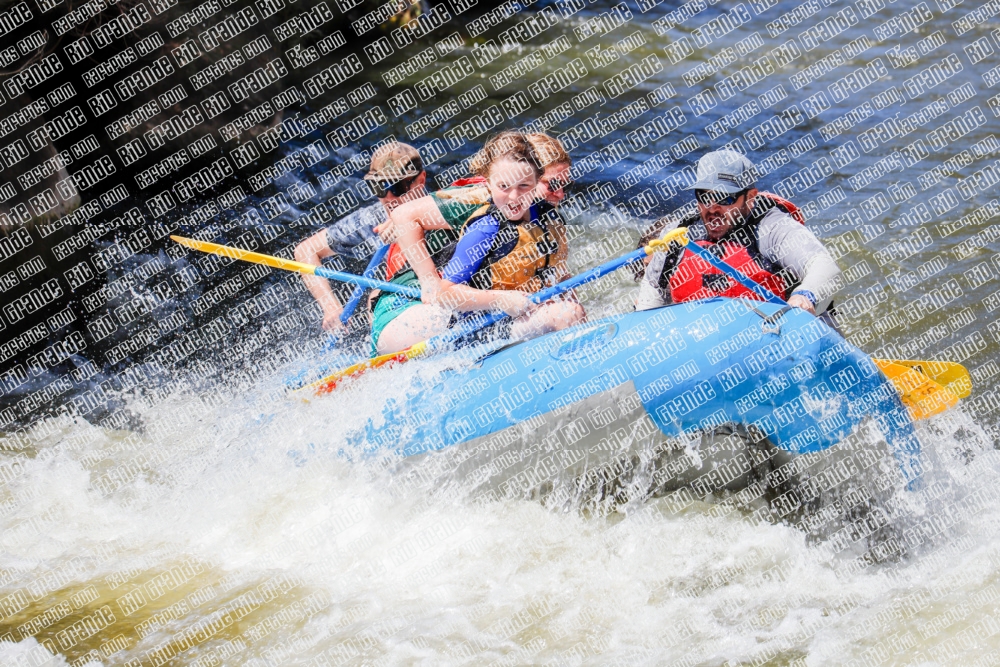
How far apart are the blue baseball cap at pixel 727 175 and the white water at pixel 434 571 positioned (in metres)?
1.33

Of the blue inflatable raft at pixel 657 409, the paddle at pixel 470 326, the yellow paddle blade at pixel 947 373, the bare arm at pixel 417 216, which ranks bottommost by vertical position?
the yellow paddle blade at pixel 947 373

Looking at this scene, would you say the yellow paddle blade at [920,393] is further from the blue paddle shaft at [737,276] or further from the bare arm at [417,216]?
the bare arm at [417,216]

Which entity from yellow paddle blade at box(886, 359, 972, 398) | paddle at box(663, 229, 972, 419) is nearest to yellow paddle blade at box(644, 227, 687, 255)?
paddle at box(663, 229, 972, 419)

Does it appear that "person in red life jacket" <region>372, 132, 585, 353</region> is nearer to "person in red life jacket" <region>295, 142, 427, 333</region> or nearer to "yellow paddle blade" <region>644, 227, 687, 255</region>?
"person in red life jacket" <region>295, 142, 427, 333</region>

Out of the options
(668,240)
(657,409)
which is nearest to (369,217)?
(668,240)

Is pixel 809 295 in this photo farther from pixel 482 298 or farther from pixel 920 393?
pixel 482 298

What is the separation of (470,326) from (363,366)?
520 millimetres

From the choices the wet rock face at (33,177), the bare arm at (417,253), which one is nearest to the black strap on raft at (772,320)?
the bare arm at (417,253)

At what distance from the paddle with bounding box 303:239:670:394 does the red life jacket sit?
0.55 feet

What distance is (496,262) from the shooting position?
3.96 metres

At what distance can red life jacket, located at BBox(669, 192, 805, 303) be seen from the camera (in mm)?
3844

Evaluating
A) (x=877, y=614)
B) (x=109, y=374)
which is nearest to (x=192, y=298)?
(x=109, y=374)

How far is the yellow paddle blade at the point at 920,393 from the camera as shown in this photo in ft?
12.5

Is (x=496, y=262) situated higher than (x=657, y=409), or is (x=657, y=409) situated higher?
(x=496, y=262)
